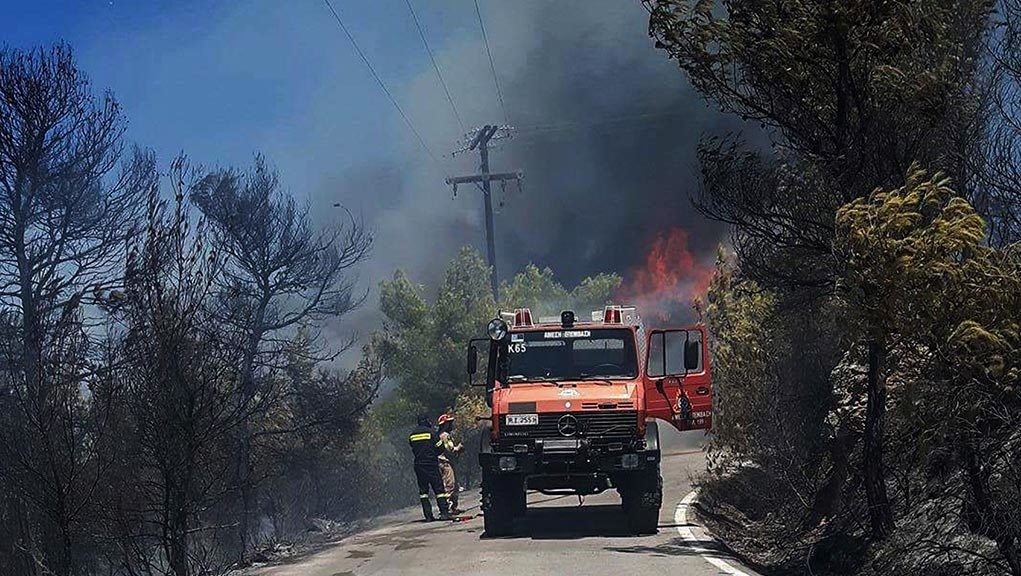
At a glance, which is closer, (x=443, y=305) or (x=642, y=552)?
(x=642, y=552)

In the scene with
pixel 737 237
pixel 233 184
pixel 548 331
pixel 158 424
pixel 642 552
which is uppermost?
pixel 233 184

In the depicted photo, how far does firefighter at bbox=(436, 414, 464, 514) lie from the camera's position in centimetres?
1791

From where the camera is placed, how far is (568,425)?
13.4 metres

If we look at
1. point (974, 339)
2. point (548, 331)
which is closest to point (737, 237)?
point (548, 331)

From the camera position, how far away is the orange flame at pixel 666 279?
37750 mm

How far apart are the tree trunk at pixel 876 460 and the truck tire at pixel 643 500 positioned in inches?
135

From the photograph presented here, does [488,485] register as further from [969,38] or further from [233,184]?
[233,184]

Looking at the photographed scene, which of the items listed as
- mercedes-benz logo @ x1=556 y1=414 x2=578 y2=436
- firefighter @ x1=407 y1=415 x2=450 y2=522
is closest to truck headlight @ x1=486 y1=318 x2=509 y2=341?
mercedes-benz logo @ x1=556 y1=414 x2=578 y2=436

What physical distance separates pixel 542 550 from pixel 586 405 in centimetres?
205

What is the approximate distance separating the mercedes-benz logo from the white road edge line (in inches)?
75.3

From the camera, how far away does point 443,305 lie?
3200 cm

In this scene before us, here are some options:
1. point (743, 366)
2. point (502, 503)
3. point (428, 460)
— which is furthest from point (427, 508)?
point (743, 366)

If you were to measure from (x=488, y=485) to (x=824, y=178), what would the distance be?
5826mm

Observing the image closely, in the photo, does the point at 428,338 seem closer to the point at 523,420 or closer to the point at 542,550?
the point at 523,420
